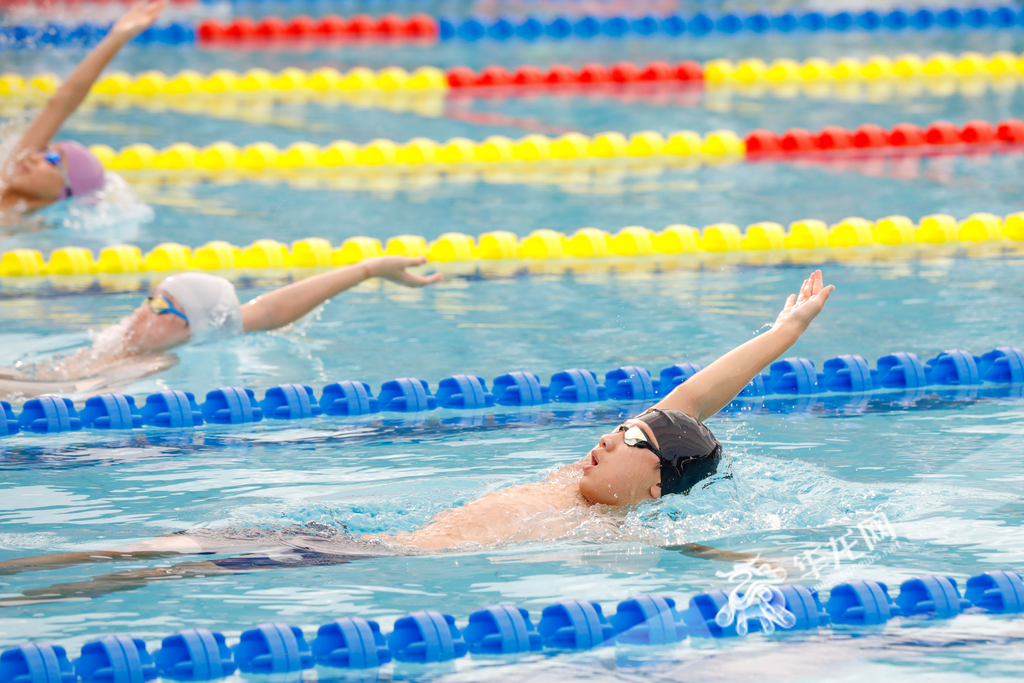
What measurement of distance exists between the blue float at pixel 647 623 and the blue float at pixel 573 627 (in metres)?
0.03

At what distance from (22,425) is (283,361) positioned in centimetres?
103

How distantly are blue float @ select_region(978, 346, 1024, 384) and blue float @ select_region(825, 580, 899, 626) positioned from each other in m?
1.88

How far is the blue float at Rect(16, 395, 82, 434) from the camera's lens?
4.25 m

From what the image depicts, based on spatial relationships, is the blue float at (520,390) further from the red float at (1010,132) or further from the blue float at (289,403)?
the red float at (1010,132)

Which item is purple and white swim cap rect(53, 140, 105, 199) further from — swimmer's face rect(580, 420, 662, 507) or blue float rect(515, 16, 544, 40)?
blue float rect(515, 16, 544, 40)

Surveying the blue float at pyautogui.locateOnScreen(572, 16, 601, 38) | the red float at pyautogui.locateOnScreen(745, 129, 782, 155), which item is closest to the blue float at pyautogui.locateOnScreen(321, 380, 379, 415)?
the red float at pyautogui.locateOnScreen(745, 129, 782, 155)

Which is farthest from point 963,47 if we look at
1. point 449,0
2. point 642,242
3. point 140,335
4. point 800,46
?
point 140,335

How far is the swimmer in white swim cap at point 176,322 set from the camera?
15.2ft

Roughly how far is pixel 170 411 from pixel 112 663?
1.76 m

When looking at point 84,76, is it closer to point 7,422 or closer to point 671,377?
point 7,422

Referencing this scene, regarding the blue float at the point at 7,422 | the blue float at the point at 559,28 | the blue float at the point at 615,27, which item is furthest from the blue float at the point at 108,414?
the blue float at the point at 615,27

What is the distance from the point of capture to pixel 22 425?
14.0 ft

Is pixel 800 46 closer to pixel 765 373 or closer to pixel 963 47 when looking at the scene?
pixel 963 47

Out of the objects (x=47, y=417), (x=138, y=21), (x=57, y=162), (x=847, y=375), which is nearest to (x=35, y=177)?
(x=57, y=162)
